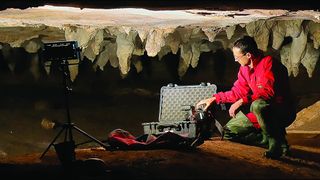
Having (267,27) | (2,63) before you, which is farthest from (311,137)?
(2,63)

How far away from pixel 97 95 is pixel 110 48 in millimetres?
3663

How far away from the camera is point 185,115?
621 cm

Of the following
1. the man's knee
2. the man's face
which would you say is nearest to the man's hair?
the man's face

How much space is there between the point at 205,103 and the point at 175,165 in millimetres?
1271

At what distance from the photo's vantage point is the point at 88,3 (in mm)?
4066

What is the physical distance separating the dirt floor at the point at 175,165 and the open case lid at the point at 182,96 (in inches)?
26.7

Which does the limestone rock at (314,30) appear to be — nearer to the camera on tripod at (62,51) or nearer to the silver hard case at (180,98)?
the silver hard case at (180,98)

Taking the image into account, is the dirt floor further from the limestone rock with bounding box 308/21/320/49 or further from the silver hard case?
the limestone rock with bounding box 308/21/320/49

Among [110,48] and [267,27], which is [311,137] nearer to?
[267,27]

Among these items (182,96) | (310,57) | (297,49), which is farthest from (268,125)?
(310,57)

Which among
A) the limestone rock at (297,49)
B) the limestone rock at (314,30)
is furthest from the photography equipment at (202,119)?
the limestone rock at (297,49)

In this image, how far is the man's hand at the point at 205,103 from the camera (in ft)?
18.7

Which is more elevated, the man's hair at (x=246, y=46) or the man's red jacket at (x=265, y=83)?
the man's hair at (x=246, y=46)

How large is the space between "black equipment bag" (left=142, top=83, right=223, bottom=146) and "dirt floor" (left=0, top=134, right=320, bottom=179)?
0.29 metres
